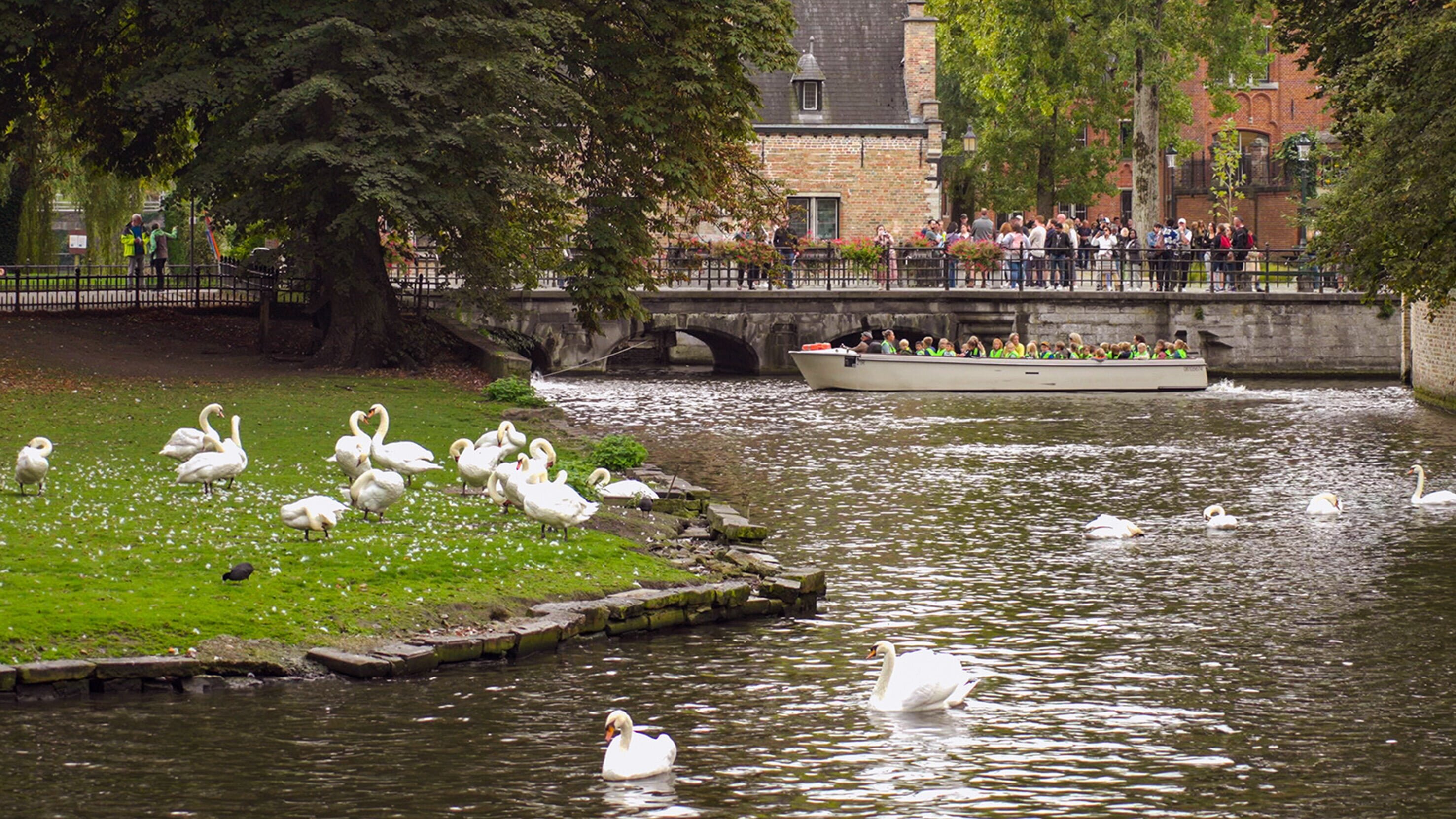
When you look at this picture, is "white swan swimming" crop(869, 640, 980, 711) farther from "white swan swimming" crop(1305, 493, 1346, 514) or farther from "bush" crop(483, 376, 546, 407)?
"bush" crop(483, 376, 546, 407)

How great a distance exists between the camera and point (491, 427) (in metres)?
25.1

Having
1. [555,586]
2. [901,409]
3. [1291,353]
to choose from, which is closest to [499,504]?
[555,586]

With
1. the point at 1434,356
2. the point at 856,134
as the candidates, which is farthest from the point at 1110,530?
the point at 856,134

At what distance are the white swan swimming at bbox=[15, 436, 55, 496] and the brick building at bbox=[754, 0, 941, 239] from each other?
43984mm

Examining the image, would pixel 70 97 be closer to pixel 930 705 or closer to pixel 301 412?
pixel 301 412

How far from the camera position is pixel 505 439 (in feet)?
63.2

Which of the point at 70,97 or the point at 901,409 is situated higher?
the point at 70,97

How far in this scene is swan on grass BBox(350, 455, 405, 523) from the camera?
52.4ft

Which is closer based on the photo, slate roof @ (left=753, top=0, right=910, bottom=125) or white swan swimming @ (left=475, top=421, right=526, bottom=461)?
white swan swimming @ (left=475, top=421, right=526, bottom=461)

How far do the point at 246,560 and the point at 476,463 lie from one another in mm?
3966

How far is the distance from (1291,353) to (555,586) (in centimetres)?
3738

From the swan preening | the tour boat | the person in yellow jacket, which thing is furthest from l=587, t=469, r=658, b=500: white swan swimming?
the person in yellow jacket

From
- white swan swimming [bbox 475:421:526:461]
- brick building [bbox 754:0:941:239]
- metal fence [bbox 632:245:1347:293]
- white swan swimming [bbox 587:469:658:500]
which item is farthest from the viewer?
brick building [bbox 754:0:941:239]

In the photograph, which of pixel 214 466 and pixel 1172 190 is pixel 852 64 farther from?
pixel 214 466
